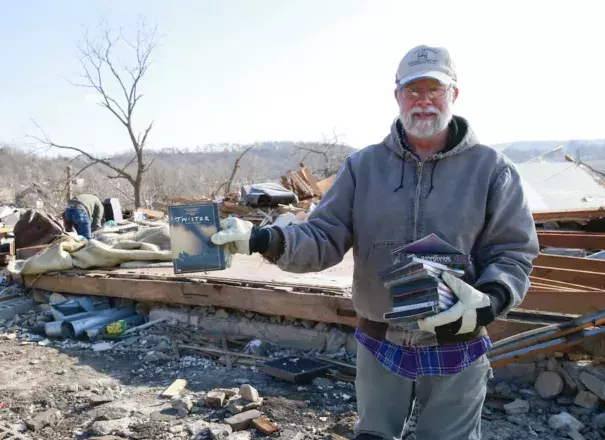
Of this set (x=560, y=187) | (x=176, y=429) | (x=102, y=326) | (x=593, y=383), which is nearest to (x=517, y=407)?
(x=593, y=383)

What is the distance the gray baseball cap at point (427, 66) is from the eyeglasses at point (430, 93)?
0.11ft

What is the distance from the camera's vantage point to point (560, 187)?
37.7ft

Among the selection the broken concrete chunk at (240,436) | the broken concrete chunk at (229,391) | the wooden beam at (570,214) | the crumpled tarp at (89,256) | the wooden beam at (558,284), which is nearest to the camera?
the broken concrete chunk at (240,436)

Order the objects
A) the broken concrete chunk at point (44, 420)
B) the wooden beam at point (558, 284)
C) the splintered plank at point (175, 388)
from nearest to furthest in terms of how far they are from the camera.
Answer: the broken concrete chunk at point (44, 420)
the splintered plank at point (175, 388)
the wooden beam at point (558, 284)

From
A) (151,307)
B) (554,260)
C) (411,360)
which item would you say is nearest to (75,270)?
(151,307)

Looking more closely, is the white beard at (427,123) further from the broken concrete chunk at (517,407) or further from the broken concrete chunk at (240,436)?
the broken concrete chunk at (517,407)

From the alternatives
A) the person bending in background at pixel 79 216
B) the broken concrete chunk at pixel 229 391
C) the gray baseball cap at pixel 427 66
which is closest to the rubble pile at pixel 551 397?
the broken concrete chunk at pixel 229 391

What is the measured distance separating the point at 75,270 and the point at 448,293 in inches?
267

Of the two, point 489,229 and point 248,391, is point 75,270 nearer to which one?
point 248,391

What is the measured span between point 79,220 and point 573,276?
776cm

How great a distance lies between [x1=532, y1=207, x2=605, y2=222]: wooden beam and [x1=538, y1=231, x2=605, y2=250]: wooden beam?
1.65 m

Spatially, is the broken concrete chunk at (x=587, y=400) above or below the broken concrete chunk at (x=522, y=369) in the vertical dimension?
below

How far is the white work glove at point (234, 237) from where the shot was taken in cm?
251

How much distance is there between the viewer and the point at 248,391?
4562 millimetres
